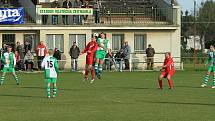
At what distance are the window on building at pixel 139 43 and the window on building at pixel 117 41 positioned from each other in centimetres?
116

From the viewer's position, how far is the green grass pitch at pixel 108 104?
51.3ft

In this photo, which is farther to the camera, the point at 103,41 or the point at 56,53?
the point at 56,53

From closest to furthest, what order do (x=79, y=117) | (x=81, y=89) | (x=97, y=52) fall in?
(x=79, y=117) → (x=81, y=89) → (x=97, y=52)

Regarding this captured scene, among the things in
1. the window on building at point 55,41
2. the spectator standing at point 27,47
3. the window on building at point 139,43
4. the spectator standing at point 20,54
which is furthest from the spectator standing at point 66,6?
the window on building at point 139,43

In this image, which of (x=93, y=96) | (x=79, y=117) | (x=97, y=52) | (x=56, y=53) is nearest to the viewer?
(x=79, y=117)

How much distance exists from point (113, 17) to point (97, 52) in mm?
22826

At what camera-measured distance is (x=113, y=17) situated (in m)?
51.7

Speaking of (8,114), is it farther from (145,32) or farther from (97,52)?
(145,32)

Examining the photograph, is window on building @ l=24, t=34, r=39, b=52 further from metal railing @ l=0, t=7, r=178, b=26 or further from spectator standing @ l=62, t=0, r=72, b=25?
spectator standing @ l=62, t=0, r=72, b=25

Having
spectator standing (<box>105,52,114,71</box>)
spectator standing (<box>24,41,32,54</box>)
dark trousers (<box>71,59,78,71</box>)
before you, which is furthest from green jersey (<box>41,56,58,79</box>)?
spectator standing (<box>105,52,114,71</box>)

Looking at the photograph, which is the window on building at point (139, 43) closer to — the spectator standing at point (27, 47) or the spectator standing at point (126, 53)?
the spectator standing at point (126, 53)

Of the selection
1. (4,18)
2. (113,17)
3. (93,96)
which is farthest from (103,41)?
(113,17)

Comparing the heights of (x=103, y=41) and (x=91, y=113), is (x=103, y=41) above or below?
above

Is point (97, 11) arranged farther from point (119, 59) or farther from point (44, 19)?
point (119, 59)
